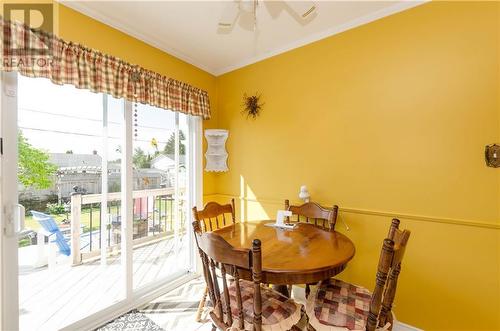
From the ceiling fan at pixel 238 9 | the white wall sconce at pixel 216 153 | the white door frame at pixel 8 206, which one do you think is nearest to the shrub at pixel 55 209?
the white door frame at pixel 8 206

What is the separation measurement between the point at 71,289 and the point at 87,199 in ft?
2.78

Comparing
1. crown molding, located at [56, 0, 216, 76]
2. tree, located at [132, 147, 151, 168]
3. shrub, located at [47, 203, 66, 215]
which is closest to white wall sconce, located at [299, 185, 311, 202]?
tree, located at [132, 147, 151, 168]

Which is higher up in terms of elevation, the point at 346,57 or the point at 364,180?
the point at 346,57

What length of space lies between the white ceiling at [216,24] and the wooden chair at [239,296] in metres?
1.44

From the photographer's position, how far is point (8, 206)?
5.15 ft

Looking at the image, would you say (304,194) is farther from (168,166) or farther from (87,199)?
(87,199)

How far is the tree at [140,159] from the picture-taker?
2390 mm

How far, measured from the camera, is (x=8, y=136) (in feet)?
5.19

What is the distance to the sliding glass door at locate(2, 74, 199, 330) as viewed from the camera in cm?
177

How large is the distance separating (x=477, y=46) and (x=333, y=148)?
1221 mm

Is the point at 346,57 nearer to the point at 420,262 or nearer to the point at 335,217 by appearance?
the point at 335,217

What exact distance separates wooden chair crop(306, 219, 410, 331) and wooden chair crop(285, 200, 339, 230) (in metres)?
0.56

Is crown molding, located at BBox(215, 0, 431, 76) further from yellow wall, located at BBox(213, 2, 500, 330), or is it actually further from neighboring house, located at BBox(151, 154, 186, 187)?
neighboring house, located at BBox(151, 154, 186, 187)

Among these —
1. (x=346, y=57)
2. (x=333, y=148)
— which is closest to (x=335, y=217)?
(x=333, y=148)
